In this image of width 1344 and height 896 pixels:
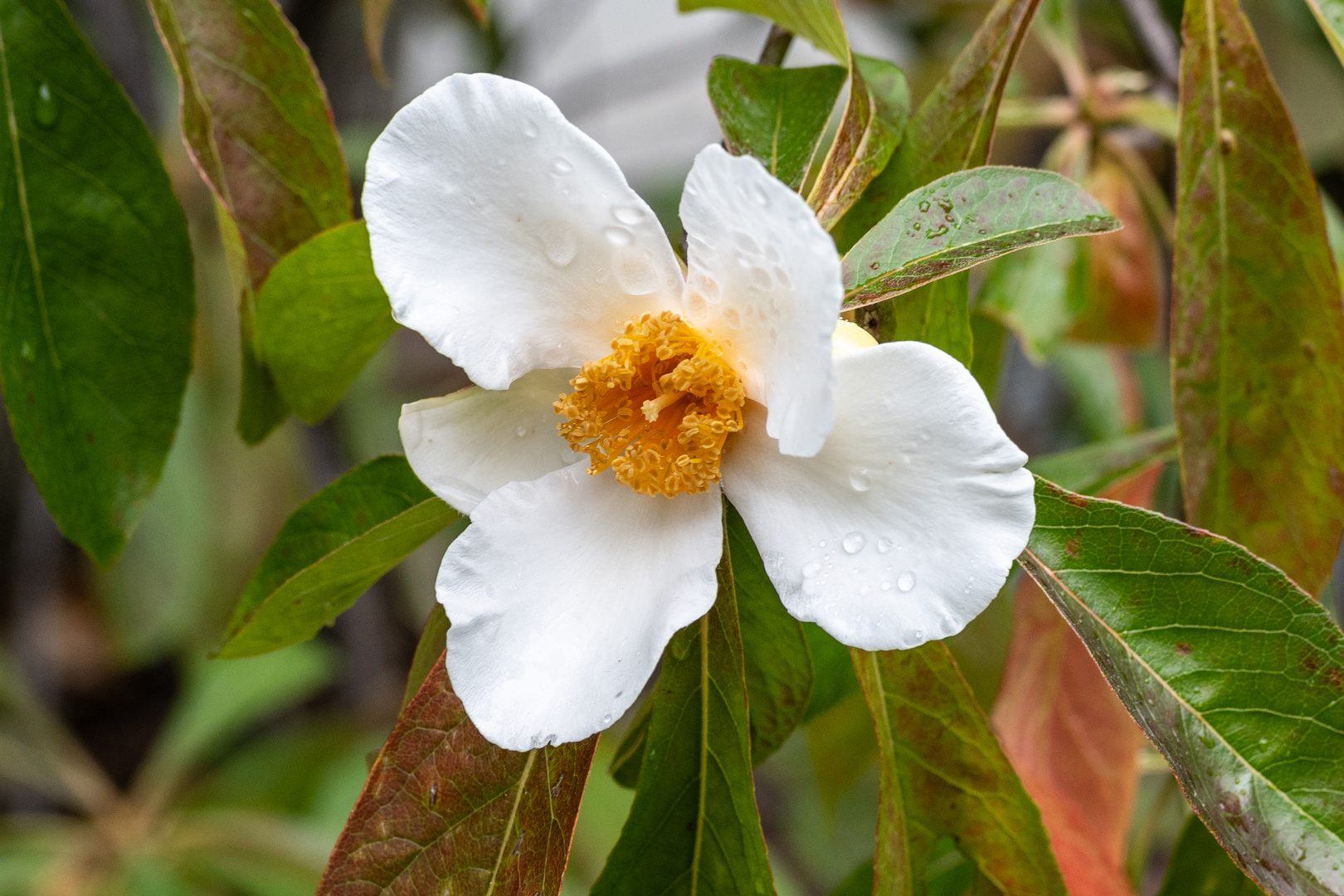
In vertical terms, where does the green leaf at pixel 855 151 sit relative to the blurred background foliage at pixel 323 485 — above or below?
above

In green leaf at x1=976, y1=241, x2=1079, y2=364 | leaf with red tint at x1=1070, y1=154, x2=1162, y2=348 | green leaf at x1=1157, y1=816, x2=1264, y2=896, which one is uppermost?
green leaf at x1=976, y1=241, x2=1079, y2=364

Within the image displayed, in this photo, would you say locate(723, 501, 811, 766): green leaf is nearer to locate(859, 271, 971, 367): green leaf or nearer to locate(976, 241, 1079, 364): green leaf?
locate(859, 271, 971, 367): green leaf

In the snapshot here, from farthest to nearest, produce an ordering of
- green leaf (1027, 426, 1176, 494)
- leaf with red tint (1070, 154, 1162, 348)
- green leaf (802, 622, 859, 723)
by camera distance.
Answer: leaf with red tint (1070, 154, 1162, 348), green leaf (1027, 426, 1176, 494), green leaf (802, 622, 859, 723)

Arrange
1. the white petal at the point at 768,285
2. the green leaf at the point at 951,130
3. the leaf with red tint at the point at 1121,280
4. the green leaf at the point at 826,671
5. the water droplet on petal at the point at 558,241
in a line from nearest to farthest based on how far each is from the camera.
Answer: the white petal at the point at 768,285
the water droplet on petal at the point at 558,241
the green leaf at the point at 951,130
the green leaf at the point at 826,671
the leaf with red tint at the point at 1121,280

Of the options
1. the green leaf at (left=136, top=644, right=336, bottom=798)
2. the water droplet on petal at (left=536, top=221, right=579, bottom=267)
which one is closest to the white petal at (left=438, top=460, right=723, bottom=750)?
the water droplet on petal at (left=536, top=221, right=579, bottom=267)

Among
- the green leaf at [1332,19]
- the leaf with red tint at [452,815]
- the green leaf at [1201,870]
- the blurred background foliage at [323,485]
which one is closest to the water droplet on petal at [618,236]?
the leaf with red tint at [452,815]

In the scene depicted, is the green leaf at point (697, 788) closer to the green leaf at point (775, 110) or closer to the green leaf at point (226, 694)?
the green leaf at point (775, 110)

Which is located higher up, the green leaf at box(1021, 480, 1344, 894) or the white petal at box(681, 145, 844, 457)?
the white petal at box(681, 145, 844, 457)

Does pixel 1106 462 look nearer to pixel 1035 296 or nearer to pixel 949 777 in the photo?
pixel 1035 296
